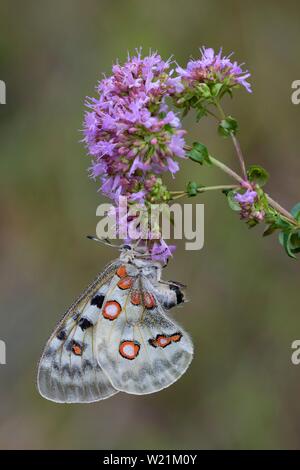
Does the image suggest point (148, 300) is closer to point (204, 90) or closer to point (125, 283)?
point (125, 283)

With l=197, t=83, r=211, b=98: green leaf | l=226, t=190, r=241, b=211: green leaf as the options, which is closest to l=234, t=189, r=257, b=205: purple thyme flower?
l=226, t=190, r=241, b=211: green leaf

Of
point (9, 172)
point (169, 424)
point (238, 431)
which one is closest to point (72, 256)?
point (9, 172)

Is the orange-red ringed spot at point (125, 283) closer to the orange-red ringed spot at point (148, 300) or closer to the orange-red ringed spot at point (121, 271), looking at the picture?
the orange-red ringed spot at point (121, 271)

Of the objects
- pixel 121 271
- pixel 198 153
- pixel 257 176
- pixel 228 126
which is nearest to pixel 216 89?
pixel 228 126

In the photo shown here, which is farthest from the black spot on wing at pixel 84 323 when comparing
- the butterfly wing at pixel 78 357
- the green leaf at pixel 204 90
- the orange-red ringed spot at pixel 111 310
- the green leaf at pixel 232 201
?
the green leaf at pixel 204 90

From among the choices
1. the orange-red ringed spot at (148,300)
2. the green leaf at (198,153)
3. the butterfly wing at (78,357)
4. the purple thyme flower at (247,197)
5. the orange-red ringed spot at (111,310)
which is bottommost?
the butterfly wing at (78,357)

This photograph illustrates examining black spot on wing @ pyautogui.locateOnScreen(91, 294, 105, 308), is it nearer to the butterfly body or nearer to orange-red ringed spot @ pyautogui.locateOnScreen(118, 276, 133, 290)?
the butterfly body

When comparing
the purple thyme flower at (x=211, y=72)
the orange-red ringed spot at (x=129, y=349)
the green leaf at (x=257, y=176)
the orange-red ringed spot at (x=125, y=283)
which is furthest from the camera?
the orange-red ringed spot at (x=129, y=349)
